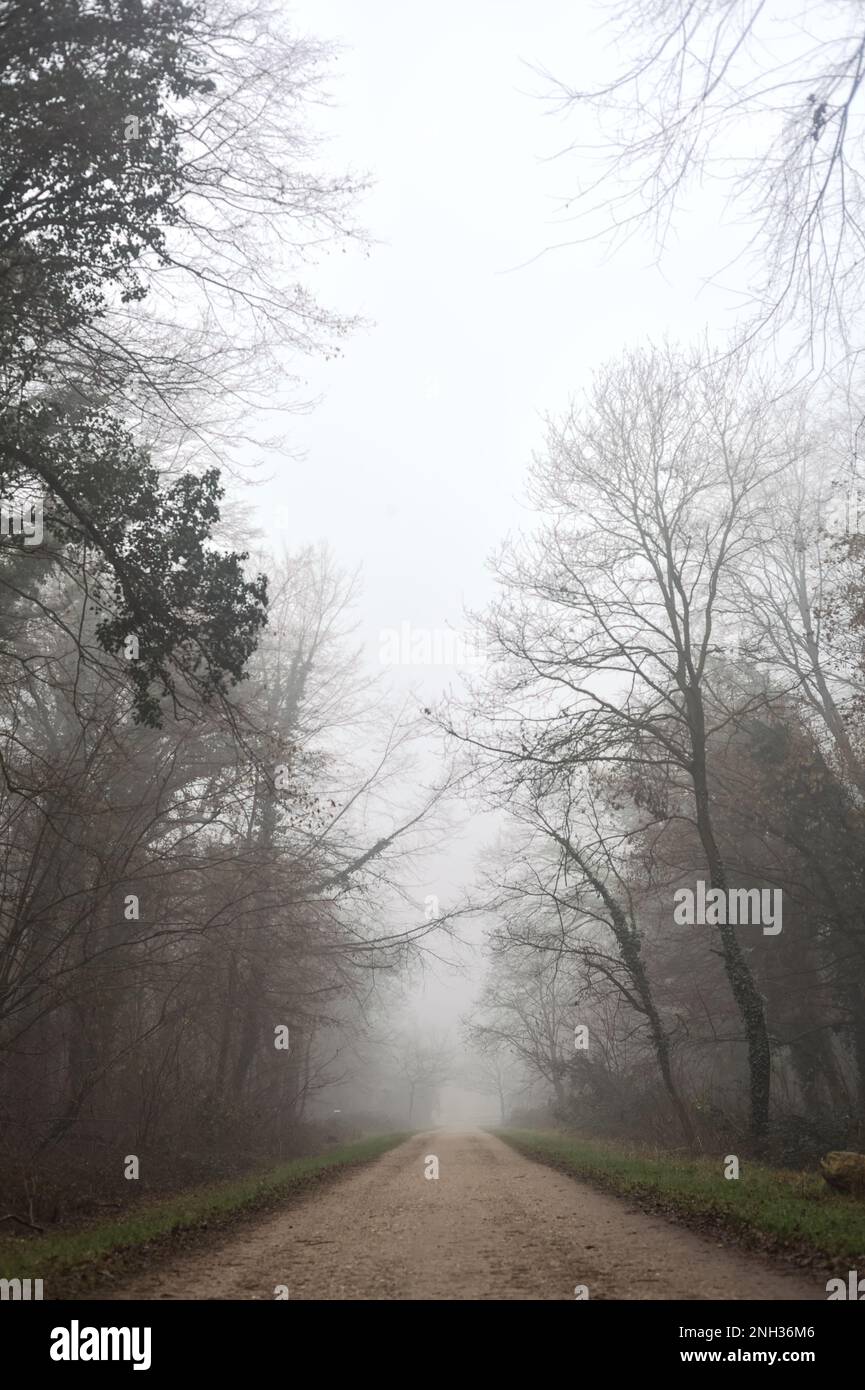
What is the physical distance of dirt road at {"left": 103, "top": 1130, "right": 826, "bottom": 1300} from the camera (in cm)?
516

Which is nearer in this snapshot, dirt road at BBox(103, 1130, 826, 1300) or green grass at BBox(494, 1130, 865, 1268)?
dirt road at BBox(103, 1130, 826, 1300)

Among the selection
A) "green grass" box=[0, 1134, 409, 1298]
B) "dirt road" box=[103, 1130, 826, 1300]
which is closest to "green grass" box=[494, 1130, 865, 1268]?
"dirt road" box=[103, 1130, 826, 1300]

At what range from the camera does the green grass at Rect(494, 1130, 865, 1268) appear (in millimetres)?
5797

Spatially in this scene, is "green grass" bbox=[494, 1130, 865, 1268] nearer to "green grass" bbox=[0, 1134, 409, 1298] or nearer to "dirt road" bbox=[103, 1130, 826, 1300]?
"dirt road" bbox=[103, 1130, 826, 1300]

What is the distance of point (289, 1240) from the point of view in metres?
7.30

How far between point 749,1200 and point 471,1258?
9.89 ft

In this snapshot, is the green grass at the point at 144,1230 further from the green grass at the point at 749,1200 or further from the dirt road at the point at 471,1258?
the green grass at the point at 749,1200

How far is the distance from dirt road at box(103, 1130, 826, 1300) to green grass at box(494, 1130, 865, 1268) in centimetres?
37

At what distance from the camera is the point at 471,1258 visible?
20.4 ft

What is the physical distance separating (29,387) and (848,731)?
18777 millimetres

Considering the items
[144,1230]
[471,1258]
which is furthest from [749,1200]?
[144,1230]
